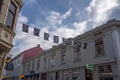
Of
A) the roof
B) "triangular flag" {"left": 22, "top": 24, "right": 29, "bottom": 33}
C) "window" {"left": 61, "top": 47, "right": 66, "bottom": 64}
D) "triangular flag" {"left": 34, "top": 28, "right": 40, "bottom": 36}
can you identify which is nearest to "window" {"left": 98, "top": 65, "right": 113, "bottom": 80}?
"window" {"left": 61, "top": 47, "right": 66, "bottom": 64}

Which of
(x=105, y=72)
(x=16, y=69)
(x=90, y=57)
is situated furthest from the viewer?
(x=16, y=69)

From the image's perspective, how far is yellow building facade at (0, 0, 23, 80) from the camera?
8.36 meters

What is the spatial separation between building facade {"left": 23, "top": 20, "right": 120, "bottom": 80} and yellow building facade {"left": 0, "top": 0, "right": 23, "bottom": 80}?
26.0ft

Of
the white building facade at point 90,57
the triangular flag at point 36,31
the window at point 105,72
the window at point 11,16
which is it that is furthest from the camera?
the triangular flag at point 36,31

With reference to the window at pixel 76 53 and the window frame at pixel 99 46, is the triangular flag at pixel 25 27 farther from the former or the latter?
the window frame at pixel 99 46

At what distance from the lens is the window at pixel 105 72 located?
41.5 feet

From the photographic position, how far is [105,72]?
515 inches

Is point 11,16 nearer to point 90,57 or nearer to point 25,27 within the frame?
point 25,27

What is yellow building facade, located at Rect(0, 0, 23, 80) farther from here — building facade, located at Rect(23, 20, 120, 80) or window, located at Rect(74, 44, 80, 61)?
→ window, located at Rect(74, 44, 80, 61)

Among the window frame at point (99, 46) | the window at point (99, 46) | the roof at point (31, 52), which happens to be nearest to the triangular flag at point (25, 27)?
the window frame at point (99, 46)

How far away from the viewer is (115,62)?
12211 mm

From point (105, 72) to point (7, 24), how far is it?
9.33m

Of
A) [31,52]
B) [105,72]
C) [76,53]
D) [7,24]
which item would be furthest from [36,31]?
[31,52]

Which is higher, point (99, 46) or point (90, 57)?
point (99, 46)
